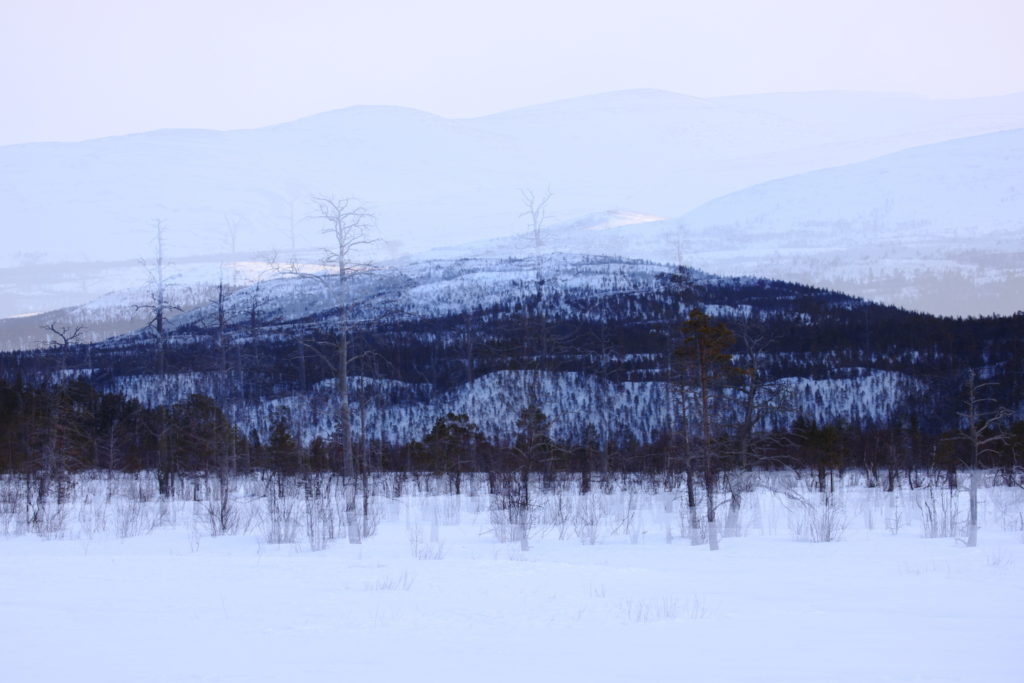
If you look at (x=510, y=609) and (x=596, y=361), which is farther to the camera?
(x=596, y=361)

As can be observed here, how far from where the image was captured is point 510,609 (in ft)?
34.6

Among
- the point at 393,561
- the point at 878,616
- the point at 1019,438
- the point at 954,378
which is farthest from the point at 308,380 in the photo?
the point at 878,616

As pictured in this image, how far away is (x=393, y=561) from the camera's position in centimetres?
1537

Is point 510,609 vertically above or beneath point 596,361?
beneath

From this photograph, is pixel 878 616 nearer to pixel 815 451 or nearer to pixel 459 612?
pixel 459 612

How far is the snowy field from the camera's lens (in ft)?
26.0

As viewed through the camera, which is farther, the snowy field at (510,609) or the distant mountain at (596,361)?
the distant mountain at (596,361)

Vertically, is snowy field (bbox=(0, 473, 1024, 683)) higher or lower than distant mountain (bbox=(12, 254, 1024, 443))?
lower

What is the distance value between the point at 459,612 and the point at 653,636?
92.1 inches

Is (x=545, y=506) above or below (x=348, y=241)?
below

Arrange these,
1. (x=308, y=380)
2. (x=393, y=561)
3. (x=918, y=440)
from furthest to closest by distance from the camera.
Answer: (x=308, y=380)
(x=918, y=440)
(x=393, y=561)

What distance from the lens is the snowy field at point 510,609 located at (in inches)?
311

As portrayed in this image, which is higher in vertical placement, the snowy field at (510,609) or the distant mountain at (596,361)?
the distant mountain at (596,361)

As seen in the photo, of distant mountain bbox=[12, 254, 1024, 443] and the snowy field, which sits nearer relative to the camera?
the snowy field
